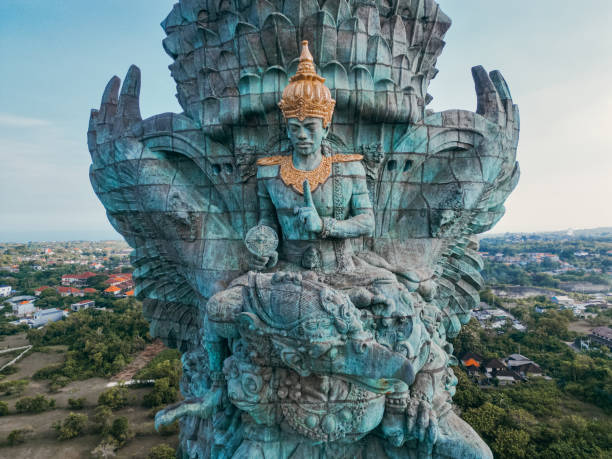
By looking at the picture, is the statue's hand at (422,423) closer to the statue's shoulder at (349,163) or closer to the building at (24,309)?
the statue's shoulder at (349,163)

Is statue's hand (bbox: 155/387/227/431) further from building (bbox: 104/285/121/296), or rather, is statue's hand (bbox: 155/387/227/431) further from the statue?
building (bbox: 104/285/121/296)

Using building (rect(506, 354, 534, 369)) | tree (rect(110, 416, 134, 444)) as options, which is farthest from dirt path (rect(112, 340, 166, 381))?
building (rect(506, 354, 534, 369))

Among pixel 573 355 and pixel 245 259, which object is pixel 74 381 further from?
pixel 573 355

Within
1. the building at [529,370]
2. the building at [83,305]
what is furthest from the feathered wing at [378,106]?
the building at [83,305]

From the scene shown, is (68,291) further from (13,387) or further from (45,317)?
(13,387)

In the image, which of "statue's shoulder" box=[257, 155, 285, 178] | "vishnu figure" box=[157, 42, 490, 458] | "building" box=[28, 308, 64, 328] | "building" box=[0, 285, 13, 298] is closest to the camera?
"vishnu figure" box=[157, 42, 490, 458]

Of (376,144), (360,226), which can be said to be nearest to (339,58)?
(376,144)
